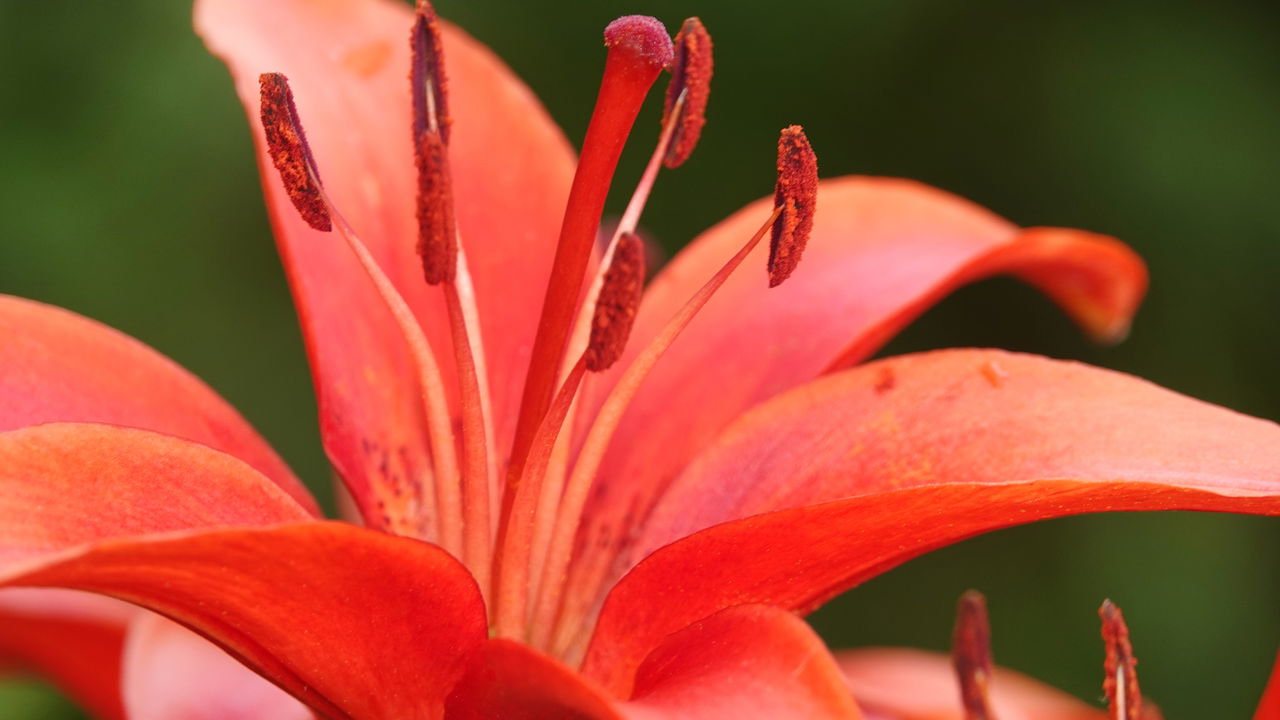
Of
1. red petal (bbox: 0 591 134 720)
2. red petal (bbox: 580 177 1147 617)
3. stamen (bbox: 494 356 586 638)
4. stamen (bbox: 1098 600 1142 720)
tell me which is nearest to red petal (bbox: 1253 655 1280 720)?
stamen (bbox: 1098 600 1142 720)

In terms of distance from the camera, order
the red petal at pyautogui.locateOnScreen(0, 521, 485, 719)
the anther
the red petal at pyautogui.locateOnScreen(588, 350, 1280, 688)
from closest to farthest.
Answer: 1. the red petal at pyautogui.locateOnScreen(0, 521, 485, 719)
2. the red petal at pyautogui.locateOnScreen(588, 350, 1280, 688)
3. the anther

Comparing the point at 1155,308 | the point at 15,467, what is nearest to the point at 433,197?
the point at 15,467

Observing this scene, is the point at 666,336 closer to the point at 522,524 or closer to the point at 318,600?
the point at 522,524

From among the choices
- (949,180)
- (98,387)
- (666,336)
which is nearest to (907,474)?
(666,336)

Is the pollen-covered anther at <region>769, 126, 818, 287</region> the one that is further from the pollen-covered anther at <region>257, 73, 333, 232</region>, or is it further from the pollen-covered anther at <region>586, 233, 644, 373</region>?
the pollen-covered anther at <region>257, 73, 333, 232</region>

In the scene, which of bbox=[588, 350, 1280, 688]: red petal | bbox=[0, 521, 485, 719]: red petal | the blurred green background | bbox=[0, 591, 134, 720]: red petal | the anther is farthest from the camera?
the blurred green background

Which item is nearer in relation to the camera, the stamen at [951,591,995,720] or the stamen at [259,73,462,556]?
the stamen at [259,73,462,556]

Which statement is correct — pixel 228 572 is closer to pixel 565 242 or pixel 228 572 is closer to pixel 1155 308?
pixel 565 242
